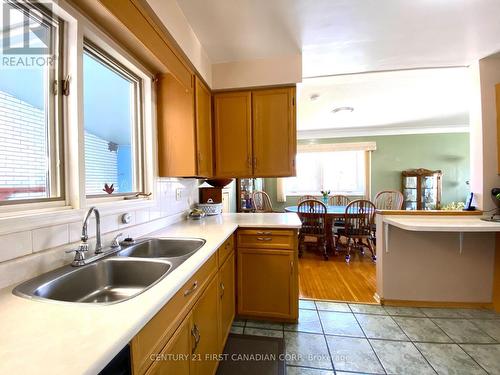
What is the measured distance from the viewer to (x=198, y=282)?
1.07m

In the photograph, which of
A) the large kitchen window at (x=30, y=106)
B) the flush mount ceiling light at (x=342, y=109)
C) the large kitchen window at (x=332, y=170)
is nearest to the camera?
the large kitchen window at (x=30, y=106)

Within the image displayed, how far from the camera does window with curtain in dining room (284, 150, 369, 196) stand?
519 cm

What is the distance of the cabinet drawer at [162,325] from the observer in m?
0.62

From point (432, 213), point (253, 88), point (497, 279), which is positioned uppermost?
point (253, 88)

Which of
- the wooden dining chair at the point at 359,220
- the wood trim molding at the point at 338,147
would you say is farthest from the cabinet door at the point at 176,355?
the wood trim molding at the point at 338,147

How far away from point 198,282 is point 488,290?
2756mm

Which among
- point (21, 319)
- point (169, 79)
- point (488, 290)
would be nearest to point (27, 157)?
point (21, 319)

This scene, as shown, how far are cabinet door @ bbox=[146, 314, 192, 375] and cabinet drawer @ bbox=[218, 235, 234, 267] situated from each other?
534mm

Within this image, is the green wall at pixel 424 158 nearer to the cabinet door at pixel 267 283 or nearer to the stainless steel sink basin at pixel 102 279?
the cabinet door at pixel 267 283

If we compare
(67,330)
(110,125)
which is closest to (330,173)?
(110,125)

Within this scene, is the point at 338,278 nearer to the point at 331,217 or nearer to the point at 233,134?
the point at 331,217

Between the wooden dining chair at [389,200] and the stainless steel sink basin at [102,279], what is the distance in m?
4.55

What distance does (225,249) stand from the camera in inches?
62.3

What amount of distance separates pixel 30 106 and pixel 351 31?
2.07 metres
